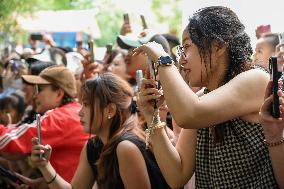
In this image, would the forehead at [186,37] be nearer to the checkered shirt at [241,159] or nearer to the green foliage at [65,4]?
the checkered shirt at [241,159]

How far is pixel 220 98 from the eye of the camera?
2586 mm

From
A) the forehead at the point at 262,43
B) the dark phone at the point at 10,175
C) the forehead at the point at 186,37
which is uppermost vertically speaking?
the forehead at the point at 186,37

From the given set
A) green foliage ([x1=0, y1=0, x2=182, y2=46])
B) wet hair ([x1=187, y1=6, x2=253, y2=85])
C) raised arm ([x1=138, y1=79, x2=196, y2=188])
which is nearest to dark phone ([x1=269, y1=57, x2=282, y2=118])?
wet hair ([x1=187, y1=6, x2=253, y2=85])

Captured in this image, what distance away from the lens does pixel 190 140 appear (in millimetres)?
3020

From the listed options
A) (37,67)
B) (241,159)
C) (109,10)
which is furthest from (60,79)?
(109,10)

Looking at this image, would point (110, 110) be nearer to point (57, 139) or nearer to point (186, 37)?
point (57, 139)

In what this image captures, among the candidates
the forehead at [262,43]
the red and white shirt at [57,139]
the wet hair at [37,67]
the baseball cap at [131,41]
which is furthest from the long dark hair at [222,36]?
the wet hair at [37,67]

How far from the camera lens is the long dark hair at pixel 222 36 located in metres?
2.73

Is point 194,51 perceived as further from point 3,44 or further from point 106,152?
point 3,44

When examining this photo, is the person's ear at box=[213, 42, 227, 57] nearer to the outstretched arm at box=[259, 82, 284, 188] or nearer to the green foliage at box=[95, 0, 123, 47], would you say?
the outstretched arm at box=[259, 82, 284, 188]

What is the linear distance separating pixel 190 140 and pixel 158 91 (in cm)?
29


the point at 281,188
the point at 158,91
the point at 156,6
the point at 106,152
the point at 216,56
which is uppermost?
the point at 216,56

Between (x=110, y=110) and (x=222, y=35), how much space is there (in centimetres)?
157

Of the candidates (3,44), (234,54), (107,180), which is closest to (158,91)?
(234,54)
